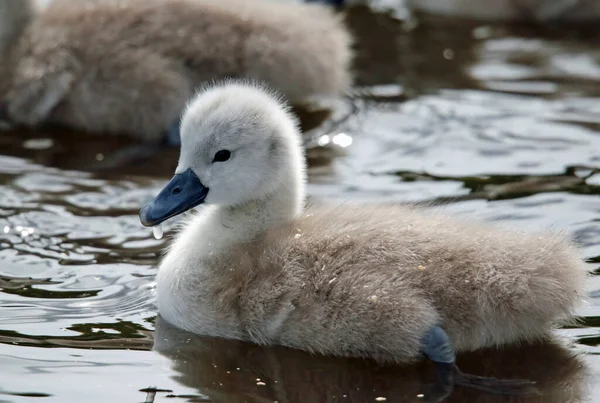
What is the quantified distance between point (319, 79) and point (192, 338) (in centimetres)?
264

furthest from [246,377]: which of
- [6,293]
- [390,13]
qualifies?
[390,13]

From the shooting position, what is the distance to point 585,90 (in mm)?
7090

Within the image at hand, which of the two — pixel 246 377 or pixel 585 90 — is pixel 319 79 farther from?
pixel 246 377

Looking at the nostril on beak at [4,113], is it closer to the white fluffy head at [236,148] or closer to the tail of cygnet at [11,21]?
the tail of cygnet at [11,21]

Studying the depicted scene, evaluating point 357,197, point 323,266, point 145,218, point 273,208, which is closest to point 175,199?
point 145,218

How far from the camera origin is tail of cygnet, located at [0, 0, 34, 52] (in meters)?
6.75

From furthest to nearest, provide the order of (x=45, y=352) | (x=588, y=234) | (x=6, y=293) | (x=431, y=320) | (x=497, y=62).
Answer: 1. (x=497, y=62)
2. (x=588, y=234)
3. (x=6, y=293)
4. (x=45, y=352)
5. (x=431, y=320)

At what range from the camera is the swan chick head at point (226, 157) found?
4430mm

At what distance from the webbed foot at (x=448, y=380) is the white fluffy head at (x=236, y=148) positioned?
888mm

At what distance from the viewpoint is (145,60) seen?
20.9ft

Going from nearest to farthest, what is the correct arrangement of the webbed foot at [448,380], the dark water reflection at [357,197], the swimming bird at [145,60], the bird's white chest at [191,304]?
the webbed foot at [448,380] → the dark water reflection at [357,197] → the bird's white chest at [191,304] → the swimming bird at [145,60]

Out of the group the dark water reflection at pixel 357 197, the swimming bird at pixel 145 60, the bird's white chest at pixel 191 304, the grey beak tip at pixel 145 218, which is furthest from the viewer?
the swimming bird at pixel 145 60

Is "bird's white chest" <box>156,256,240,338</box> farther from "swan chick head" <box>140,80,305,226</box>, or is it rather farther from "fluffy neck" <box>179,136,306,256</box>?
"swan chick head" <box>140,80,305,226</box>

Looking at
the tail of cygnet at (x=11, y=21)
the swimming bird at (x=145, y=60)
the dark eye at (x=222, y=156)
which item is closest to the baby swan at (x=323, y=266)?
the dark eye at (x=222, y=156)
